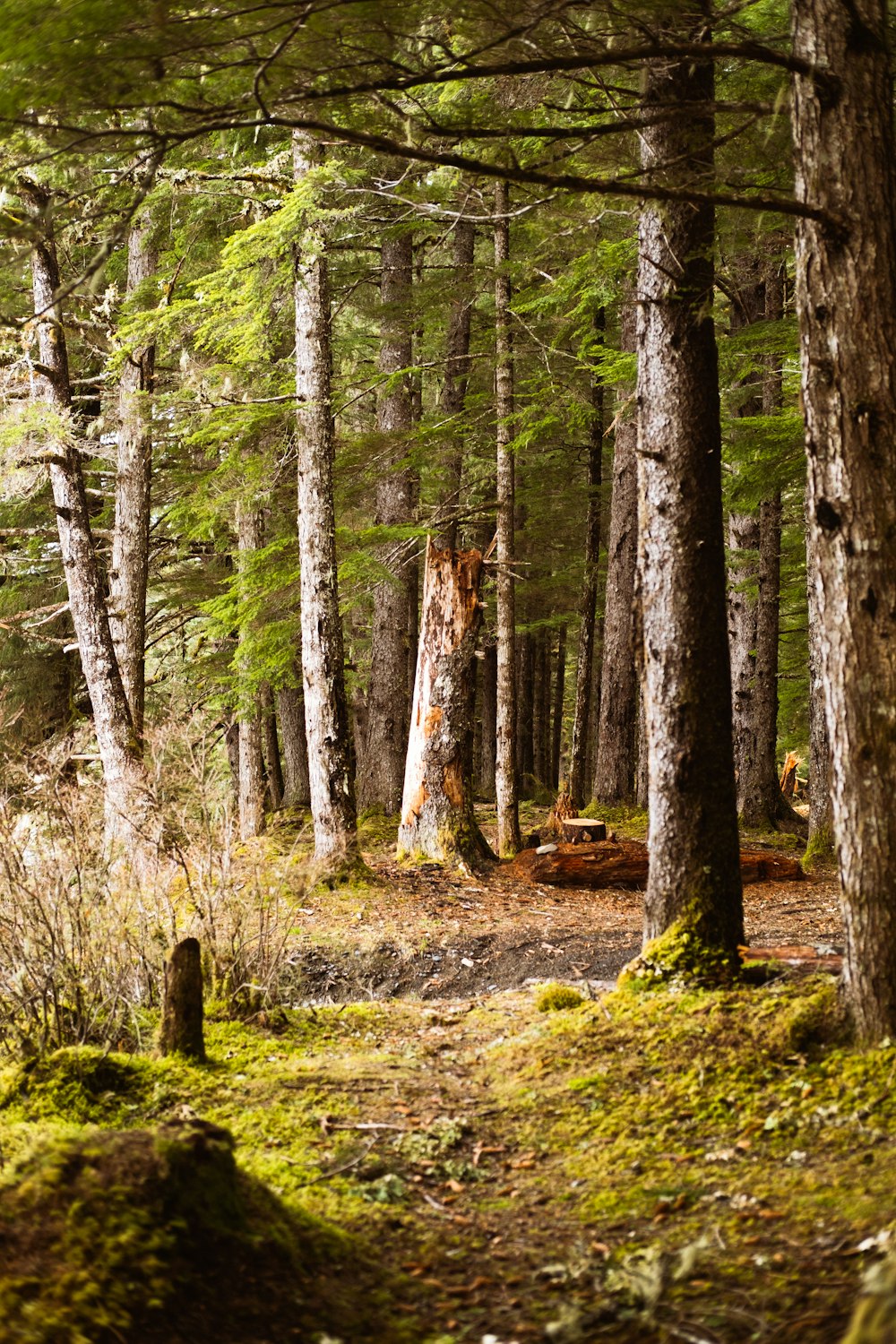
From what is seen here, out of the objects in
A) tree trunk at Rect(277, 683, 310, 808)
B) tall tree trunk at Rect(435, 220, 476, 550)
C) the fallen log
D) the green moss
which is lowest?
the green moss

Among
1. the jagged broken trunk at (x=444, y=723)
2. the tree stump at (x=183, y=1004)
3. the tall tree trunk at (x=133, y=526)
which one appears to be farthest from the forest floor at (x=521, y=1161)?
the tall tree trunk at (x=133, y=526)

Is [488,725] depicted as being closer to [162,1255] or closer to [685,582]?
[685,582]

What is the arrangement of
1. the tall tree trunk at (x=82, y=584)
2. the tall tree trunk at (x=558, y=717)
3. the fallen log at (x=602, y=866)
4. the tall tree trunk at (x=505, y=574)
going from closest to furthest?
the fallen log at (x=602, y=866)
the tall tree trunk at (x=82, y=584)
the tall tree trunk at (x=505, y=574)
the tall tree trunk at (x=558, y=717)

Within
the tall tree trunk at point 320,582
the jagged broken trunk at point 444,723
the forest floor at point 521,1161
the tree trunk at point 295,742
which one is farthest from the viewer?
the tree trunk at point 295,742

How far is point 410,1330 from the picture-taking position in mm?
2891

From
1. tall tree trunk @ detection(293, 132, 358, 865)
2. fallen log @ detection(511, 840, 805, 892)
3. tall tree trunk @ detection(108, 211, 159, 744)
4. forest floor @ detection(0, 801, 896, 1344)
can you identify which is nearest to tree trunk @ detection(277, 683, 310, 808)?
tall tree trunk @ detection(108, 211, 159, 744)

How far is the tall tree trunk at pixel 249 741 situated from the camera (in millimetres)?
14648

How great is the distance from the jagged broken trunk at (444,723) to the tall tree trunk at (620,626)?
131 inches

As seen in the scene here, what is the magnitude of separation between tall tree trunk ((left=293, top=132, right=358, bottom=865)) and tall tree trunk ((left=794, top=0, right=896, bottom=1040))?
267 inches

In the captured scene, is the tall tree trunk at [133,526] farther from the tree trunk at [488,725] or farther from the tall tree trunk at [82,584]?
the tree trunk at [488,725]

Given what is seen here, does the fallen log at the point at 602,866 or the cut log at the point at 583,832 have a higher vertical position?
the cut log at the point at 583,832

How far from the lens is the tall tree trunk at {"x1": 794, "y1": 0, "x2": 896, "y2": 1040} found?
175 inches

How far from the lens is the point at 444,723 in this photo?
11734 millimetres

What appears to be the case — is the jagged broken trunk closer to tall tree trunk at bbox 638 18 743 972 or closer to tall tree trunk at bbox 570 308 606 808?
tall tree trunk at bbox 570 308 606 808
